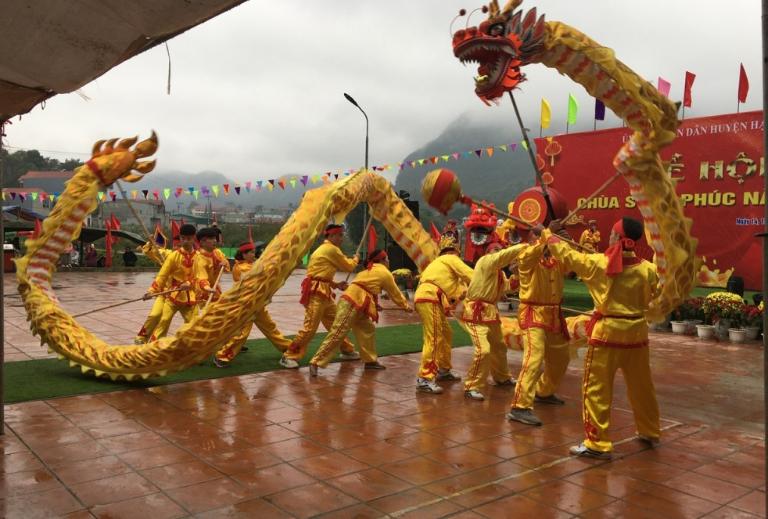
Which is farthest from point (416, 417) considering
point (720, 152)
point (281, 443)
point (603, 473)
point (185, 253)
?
point (720, 152)

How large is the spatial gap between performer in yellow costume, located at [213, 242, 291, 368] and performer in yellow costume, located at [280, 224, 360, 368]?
31 cm

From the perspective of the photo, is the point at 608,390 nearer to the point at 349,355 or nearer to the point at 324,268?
the point at 324,268

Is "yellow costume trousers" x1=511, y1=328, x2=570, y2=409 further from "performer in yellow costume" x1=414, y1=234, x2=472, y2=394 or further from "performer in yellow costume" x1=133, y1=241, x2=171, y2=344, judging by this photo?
"performer in yellow costume" x1=133, y1=241, x2=171, y2=344

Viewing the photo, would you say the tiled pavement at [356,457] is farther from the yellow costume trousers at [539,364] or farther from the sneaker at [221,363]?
the sneaker at [221,363]

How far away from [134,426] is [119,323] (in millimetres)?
6380

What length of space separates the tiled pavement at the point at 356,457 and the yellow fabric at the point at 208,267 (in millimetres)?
1477

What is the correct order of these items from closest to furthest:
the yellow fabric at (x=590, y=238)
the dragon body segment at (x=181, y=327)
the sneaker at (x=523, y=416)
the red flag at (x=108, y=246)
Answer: the sneaker at (x=523, y=416), the dragon body segment at (x=181, y=327), the yellow fabric at (x=590, y=238), the red flag at (x=108, y=246)

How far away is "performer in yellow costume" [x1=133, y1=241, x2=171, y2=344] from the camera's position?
7523mm

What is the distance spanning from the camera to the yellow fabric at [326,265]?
715cm

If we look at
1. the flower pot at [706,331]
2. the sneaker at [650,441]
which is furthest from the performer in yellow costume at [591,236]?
the sneaker at [650,441]

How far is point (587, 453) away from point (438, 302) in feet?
8.03

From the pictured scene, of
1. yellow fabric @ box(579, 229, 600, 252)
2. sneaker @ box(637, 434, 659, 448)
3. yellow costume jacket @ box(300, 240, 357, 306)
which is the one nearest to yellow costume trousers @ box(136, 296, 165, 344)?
yellow costume jacket @ box(300, 240, 357, 306)

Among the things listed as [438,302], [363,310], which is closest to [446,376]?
[438,302]

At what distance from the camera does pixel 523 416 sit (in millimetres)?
5086
